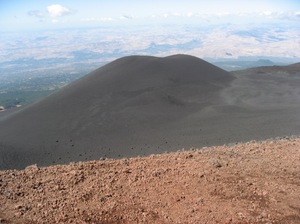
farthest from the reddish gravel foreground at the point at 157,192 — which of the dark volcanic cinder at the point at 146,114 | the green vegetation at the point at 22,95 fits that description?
the green vegetation at the point at 22,95

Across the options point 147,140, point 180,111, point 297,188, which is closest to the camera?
point 297,188

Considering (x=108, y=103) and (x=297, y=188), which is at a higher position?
(x=297, y=188)

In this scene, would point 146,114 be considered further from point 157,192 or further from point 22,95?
point 22,95

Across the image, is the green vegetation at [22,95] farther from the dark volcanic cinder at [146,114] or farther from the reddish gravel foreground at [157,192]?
the reddish gravel foreground at [157,192]

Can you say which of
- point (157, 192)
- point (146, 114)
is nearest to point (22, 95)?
point (146, 114)

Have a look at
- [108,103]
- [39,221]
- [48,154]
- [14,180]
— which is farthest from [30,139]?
[39,221]

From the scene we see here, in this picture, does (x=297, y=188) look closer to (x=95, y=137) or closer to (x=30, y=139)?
(x=95, y=137)
